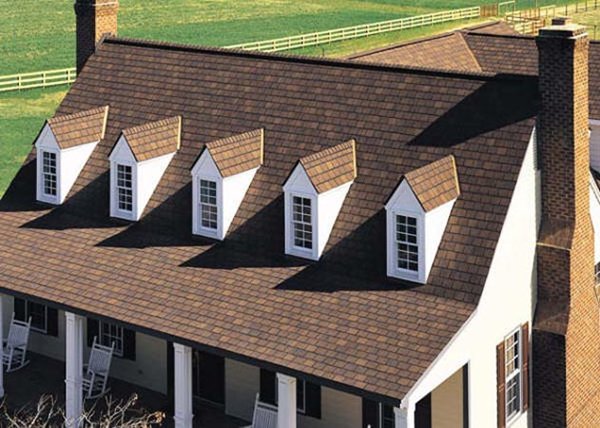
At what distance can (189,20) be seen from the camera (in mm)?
103375

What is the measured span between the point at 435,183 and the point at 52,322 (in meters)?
11.5

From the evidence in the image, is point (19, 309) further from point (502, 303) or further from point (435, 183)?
point (502, 303)

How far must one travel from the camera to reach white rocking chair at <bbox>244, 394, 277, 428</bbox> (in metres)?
26.3

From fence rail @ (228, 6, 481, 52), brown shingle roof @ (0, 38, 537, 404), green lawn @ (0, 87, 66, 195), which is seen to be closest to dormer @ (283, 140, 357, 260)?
brown shingle roof @ (0, 38, 537, 404)

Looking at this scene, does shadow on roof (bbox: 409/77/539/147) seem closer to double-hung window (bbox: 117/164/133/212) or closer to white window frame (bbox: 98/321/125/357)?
double-hung window (bbox: 117/164/133/212)

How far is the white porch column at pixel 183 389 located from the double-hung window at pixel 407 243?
4.82 meters

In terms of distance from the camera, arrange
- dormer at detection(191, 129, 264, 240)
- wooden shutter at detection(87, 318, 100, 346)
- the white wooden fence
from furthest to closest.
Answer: the white wooden fence < wooden shutter at detection(87, 318, 100, 346) < dormer at detection(191, 129, 264, 240)

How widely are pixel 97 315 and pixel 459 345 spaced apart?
25.8ft

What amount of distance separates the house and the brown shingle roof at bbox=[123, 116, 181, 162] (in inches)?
1.9

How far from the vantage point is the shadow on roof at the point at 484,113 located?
2558cm

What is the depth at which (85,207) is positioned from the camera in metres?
30.5

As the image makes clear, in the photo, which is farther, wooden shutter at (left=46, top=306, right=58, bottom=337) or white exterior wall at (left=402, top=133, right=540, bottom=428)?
wooden shutter at (left=46, top=306, right=58, bottom=337)

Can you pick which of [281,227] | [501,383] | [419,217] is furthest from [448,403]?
[281,227]

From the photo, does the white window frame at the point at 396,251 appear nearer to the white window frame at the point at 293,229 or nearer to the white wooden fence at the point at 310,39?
the white window frame at the point at 293,229
